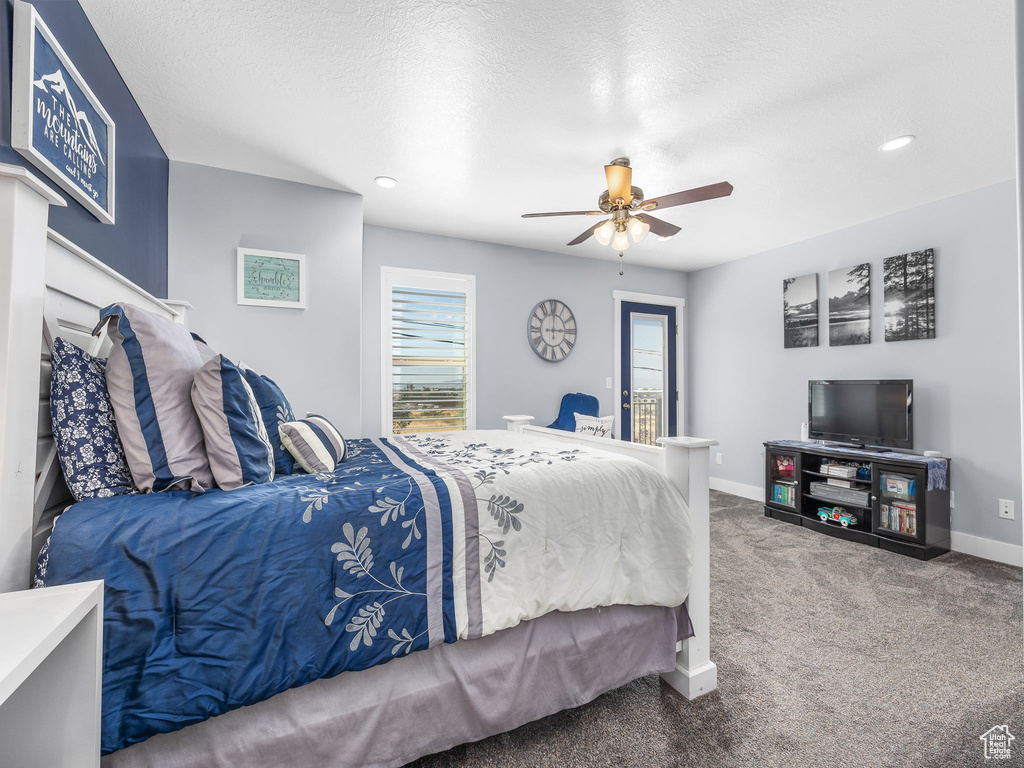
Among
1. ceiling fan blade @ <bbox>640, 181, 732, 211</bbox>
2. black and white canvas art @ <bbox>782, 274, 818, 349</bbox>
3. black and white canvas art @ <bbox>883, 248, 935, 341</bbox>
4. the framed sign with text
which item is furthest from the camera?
black and white canvas art @ <bbox>782, 274, 818, 349</bbox>

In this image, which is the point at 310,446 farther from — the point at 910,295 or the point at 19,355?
the point at 910,295

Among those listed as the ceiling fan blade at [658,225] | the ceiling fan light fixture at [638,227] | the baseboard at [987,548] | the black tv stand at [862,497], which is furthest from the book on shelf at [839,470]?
the ceiling fan light fixture at [638,227]

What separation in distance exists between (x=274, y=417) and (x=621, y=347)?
4075 mm

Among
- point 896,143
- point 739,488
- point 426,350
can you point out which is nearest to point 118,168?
point 426,350

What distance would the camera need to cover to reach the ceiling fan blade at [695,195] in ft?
7.68

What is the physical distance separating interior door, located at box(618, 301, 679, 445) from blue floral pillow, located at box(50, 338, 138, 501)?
455 centimetres

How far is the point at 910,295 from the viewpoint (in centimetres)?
357

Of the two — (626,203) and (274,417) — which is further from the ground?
(626,203)

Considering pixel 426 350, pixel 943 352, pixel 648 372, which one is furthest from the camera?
pixel 648 372

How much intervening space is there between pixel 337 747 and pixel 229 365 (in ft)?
3.59

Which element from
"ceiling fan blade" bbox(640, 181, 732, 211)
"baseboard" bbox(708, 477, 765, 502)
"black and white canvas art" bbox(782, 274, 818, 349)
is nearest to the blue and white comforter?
"ceiling fan blade" bbox(640, 181, 732, 211)

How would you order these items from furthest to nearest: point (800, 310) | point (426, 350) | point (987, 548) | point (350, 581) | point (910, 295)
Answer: point (800, 310) → point (426, 350) → point (910, 295) → point (987, 548) → point (350, 581)

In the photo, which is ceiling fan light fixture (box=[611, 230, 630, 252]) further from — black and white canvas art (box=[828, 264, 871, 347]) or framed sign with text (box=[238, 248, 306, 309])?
black and white canvas art (box=[828, 264, 871, 347])

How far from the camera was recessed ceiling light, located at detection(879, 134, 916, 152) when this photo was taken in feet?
8.40
